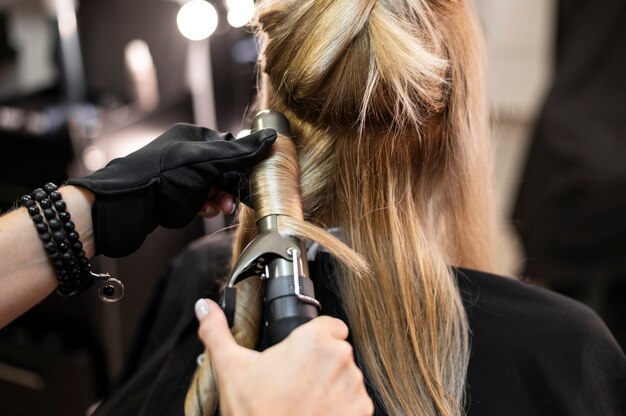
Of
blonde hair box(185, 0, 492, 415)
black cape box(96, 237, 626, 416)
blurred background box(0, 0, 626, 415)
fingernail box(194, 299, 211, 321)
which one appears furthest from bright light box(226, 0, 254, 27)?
fingernail box(194, 299, 211, 321)

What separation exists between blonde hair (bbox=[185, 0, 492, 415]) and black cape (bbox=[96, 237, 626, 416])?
1.5 inches

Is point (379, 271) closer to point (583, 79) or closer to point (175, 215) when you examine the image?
point (175, 215)

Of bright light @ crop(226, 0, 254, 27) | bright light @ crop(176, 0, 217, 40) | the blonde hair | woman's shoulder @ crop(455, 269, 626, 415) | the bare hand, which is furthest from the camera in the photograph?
bright light @ crop(176, 0, 217, 40)

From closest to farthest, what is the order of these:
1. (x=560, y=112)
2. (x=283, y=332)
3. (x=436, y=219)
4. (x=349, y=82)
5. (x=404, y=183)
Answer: (x=283, y=332) → (x=349, y=82) → (x=404, y=183) → (x=436, y=219) → (x=560, y=112)

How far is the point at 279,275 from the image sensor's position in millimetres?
782

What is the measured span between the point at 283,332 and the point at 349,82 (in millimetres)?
323

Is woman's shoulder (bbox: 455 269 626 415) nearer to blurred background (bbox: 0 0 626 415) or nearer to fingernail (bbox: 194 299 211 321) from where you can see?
fingernail (bbox: 194 299 211 321)

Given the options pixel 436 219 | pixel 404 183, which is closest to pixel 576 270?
pixel 436 219

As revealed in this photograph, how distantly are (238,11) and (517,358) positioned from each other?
4.11ft

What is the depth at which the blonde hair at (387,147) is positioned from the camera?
861mm

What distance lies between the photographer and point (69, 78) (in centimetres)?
211

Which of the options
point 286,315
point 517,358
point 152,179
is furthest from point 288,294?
point 517,358

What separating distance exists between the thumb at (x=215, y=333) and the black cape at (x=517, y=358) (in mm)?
276

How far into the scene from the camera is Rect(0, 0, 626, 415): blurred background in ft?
6.28
